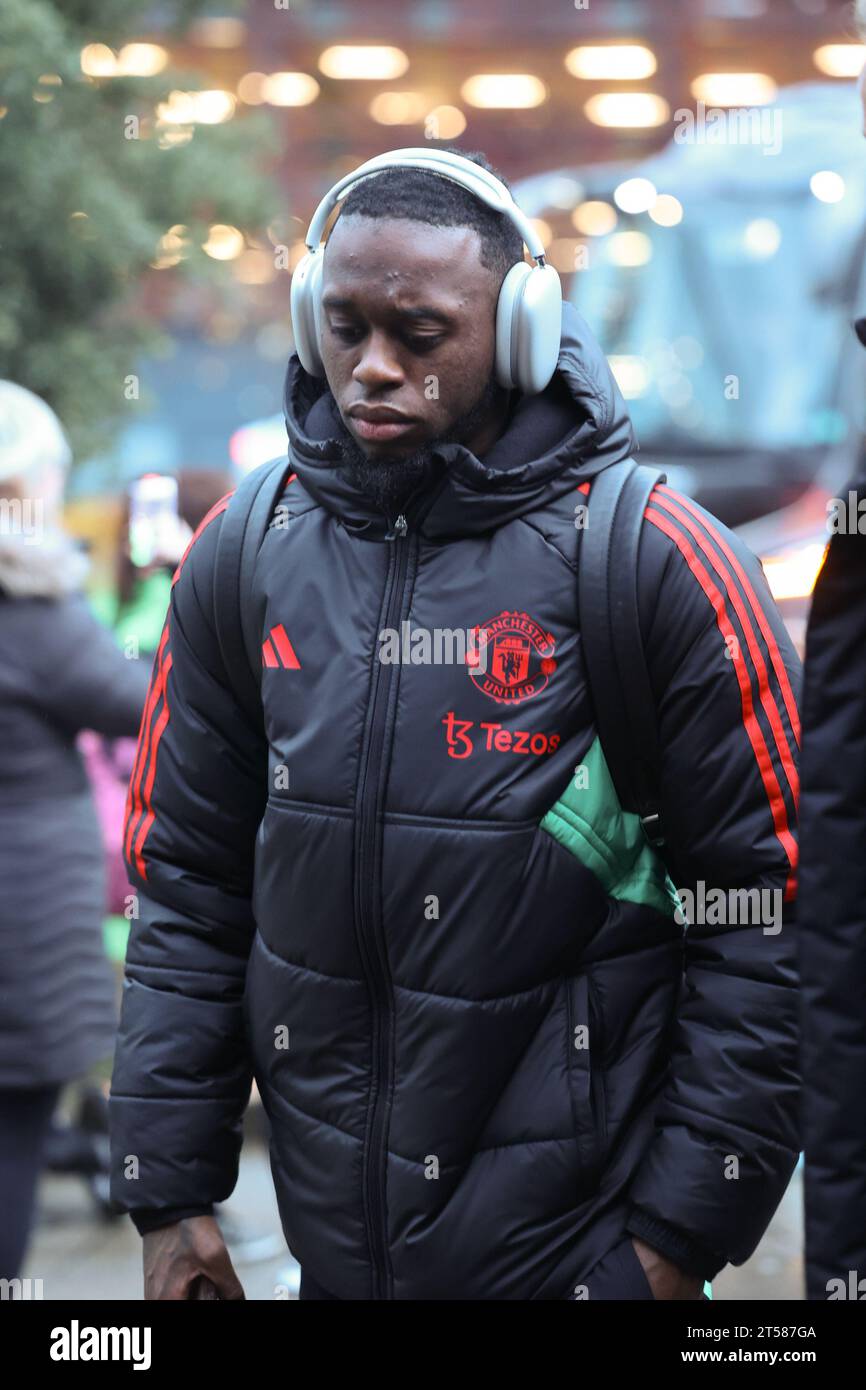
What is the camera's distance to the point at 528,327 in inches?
88.8

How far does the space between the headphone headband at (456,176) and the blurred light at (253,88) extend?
2271 centimetres

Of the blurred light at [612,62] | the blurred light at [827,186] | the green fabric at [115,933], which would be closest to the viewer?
the green fabric at [115,933]

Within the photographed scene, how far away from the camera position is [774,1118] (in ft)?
7.42

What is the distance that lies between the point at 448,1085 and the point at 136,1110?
53 centimetres

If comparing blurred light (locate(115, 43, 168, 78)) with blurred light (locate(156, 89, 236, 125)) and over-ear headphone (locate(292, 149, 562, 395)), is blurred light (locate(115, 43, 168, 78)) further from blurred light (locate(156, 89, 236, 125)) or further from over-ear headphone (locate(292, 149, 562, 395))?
over-ear headphone (locate(292, 149, 562, 395))

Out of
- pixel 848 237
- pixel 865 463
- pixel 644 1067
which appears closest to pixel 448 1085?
pixel 644 1067

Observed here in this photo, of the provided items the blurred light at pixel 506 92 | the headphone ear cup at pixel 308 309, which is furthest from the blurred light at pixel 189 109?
the blurred light at pixel 506 92

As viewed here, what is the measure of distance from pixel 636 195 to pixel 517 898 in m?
11.3

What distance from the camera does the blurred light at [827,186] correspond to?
11492 mm

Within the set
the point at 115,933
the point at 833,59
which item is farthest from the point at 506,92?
the point at 115,933

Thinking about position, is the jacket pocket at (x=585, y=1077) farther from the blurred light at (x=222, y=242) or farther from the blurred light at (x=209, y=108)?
the blurred light at (x=209, y=108)

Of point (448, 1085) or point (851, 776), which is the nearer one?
point (851, 776)

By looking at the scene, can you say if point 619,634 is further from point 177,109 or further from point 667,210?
point 667,210
